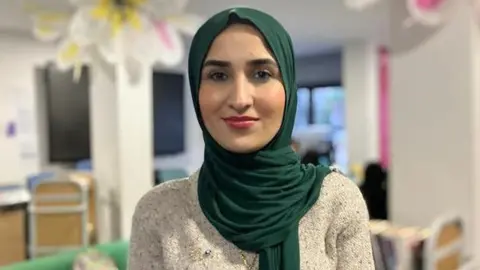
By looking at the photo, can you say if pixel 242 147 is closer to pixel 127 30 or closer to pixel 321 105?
pixel 127 30

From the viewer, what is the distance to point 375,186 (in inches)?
123

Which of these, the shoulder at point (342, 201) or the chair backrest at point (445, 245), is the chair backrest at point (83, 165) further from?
the shoulder at point (342, 201)

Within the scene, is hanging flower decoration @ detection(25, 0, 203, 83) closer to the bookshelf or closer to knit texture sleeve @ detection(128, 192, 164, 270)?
the bookshelf

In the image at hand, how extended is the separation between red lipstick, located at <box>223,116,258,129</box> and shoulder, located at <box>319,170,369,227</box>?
15cm

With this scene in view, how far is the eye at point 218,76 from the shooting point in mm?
790

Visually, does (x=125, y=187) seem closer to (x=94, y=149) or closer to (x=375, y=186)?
(x=94, y=149)

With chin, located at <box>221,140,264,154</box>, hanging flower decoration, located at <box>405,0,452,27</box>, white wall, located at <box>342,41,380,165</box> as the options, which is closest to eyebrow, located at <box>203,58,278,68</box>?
chin, located at <box>221,140,264,154</box>

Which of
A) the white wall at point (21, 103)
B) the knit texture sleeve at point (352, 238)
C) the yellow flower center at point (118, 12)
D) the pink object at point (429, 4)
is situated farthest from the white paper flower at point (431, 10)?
the white wall at point (21, 103)

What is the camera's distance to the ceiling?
12.6ft

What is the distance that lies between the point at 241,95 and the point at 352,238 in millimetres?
261

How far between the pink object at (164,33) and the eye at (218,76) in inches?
79.7

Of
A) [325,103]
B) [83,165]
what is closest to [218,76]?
[83,165]

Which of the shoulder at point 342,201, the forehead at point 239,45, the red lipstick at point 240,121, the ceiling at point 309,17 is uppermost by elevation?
the ceiling at point 309,17

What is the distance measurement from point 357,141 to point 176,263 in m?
5.49
